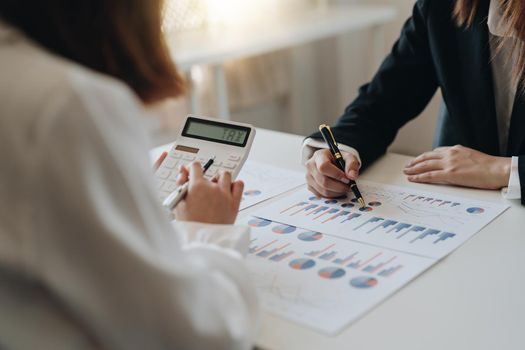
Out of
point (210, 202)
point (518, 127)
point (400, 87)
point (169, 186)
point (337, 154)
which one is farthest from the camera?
point (400, 87)

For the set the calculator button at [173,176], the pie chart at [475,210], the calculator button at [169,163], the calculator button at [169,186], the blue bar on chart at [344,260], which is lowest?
the blue bar on chart at [344,260]

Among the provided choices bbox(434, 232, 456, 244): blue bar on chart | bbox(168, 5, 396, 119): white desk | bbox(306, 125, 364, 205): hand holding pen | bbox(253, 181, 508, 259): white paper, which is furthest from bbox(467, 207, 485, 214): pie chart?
bbox(168, 5, 396, 119): white desk

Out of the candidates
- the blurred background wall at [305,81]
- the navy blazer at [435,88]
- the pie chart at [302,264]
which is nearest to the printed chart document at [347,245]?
the pie chart at [302,264]

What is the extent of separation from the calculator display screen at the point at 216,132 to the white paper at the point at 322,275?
0.60 feet

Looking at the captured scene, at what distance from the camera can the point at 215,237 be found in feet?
2.82

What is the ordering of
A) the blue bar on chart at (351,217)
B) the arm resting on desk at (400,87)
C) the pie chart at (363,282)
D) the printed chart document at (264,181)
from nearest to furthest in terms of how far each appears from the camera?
1. the pie chart at (363,282)
2. the blue bar on chart at (351,217)
3. the printed chart document at (264,181)
4. the arm resting on desk at (400,87)

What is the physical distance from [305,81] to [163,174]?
2431mm

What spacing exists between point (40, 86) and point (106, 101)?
6cm

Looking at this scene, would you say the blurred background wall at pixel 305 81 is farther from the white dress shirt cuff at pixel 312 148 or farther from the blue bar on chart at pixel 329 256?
the blue bar on chart at pixel 329 256

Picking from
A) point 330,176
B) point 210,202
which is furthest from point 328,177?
point 210,202

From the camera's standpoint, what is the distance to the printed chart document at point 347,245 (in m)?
0.87

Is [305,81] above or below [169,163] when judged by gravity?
below

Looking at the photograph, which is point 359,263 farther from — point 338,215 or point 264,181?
point 264,181

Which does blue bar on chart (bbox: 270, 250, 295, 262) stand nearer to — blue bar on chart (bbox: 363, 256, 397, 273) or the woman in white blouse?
blue bar on chart (bbox: 363, 256, 397, 273)
